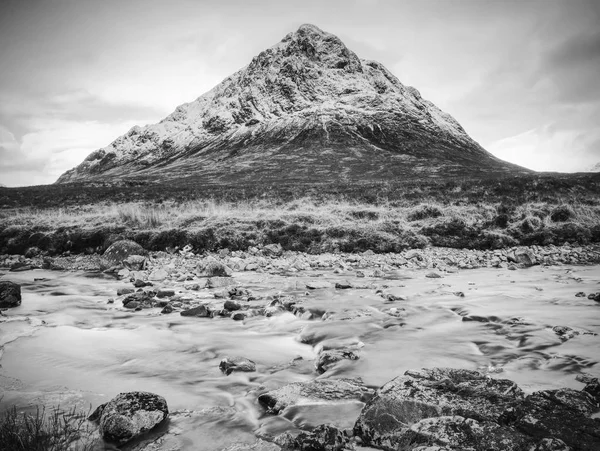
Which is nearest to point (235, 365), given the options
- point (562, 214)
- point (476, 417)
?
point (476, 417)

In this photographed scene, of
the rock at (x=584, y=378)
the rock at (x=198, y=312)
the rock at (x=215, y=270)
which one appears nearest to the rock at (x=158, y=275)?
the rock at (x=215, y=270)

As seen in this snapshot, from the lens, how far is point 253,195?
25.8 meters

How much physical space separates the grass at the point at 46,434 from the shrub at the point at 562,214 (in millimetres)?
18592

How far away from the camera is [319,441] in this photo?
2439mm

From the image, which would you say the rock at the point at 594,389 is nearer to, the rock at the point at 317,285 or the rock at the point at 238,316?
the rock at the point at 238,316

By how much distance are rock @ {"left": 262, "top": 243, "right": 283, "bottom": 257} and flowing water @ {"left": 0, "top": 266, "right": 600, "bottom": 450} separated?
17.6ft

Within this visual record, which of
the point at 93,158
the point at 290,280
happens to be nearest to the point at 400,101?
the point at 93,158

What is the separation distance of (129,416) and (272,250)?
11111mm

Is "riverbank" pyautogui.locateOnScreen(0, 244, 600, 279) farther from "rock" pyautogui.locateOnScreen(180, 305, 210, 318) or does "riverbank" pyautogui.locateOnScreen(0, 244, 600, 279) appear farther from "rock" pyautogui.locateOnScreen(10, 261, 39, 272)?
"rock" pyautogui.locateOnScreen(180, 305, 210, 318)

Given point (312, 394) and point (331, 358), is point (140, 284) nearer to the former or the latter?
point (331, 358)

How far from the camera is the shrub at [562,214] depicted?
15.5 metres

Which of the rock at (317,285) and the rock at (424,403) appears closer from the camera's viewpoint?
the rock at (424,403)

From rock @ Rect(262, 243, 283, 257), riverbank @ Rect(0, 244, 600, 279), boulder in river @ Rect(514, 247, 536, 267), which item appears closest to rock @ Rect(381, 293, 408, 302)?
riverbank @ Rect(0, 244, 600, 279)

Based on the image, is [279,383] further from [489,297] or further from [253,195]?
[253,195]
